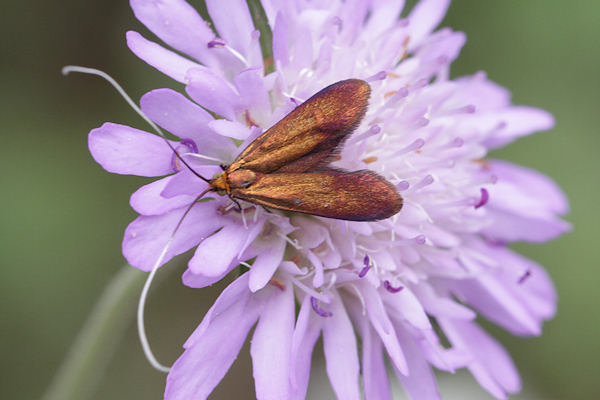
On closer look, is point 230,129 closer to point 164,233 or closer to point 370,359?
point 164,233

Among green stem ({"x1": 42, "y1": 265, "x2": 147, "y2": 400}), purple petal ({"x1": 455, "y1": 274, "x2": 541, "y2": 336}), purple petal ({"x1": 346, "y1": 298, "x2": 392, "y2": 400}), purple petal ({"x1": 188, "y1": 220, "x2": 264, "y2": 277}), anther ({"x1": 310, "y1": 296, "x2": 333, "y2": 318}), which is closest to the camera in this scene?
purple petal ({"x1": 188, "y1": 220, "x2": 264, "y2": 277})

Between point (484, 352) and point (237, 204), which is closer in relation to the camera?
point (237, 204)

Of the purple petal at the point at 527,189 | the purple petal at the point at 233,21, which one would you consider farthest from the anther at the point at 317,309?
the purple petal at the point at 527,189

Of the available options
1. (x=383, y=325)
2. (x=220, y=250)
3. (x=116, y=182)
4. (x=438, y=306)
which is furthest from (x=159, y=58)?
(x=116, y=182)

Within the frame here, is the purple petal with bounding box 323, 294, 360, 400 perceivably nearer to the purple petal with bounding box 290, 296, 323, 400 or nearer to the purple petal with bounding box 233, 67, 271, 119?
the purple petal with bounding box 290, 296, 323, 400

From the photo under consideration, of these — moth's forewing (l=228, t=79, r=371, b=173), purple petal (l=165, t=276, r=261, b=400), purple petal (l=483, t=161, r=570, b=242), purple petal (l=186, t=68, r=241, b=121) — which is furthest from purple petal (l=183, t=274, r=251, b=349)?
purple petal (l=483, t=161, r=570, b=242)
